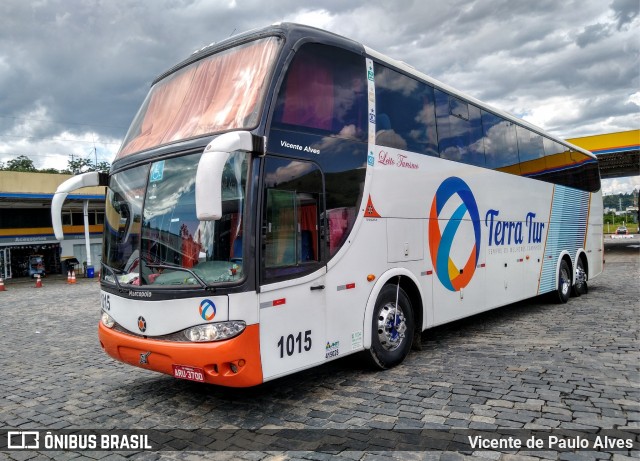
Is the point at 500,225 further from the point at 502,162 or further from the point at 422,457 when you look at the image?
the point at 422,457

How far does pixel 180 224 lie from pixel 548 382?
4.53m

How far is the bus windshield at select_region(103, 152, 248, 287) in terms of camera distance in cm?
457

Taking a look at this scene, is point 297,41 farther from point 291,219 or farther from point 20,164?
point 20,164

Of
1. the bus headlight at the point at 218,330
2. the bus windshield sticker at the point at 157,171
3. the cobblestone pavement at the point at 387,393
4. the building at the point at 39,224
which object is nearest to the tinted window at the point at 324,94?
the bus windshield sticker at the point at 157,171

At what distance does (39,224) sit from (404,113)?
3479 cm

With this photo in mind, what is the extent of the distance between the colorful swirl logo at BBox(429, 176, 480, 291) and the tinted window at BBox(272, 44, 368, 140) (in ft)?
6.78

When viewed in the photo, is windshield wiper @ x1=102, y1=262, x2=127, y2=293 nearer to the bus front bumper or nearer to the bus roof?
the bus front bumper

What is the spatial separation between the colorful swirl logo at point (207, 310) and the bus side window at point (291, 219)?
58cm

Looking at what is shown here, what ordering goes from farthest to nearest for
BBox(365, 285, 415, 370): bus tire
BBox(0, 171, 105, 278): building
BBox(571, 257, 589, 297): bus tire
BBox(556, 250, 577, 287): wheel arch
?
BBox(0, 171, 105, 278): building → BBox(571, 257, 589, 297): bus tire → BBox(556, 250, 577, 287): wheel arch → BBox(365, 285, 415, 370): bus tire

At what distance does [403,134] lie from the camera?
22.4 ft

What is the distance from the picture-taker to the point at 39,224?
1351 inches

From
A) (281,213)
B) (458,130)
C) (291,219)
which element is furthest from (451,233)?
(281,213)

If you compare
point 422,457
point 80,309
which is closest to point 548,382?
point 422,457

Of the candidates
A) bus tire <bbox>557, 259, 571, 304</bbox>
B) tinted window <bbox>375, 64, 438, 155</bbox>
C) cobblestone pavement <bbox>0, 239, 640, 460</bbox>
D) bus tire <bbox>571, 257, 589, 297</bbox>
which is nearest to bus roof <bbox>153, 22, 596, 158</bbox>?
tinted window <bbox>375, 64, 438, 155</bbox>
